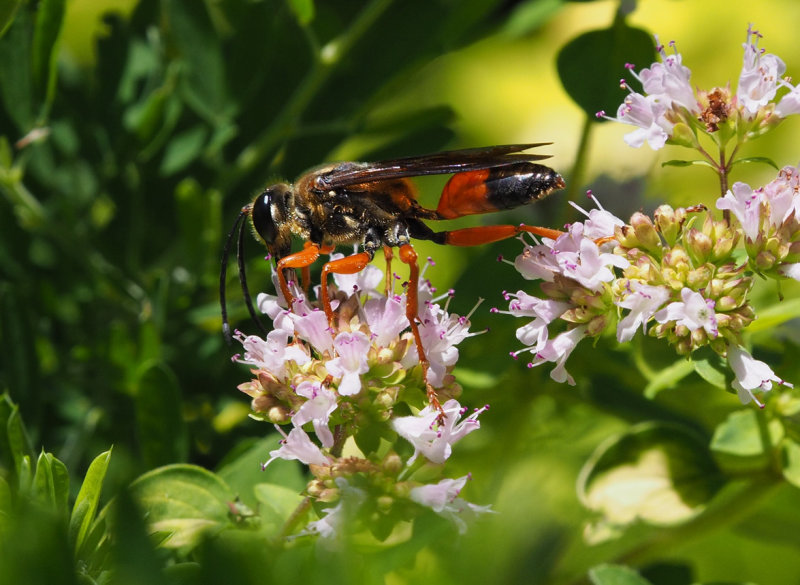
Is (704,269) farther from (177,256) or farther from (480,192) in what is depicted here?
(177,256)

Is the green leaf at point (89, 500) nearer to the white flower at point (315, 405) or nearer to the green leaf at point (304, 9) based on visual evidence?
the white flower at point (315, 405)

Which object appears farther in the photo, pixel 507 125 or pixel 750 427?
pixel 507 125

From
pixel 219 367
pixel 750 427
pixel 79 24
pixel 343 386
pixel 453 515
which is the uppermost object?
pixel 79 24

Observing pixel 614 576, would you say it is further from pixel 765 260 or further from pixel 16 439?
pixel 16 439

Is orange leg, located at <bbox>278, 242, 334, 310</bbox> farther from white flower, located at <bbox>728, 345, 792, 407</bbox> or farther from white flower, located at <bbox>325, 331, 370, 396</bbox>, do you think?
white flower, located at <bbox>728, 345, 792, 407</bbox>

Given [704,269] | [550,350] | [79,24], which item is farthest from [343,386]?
[79,24]

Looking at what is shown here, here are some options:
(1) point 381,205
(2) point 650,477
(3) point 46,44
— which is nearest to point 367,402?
(1) point 381,205
